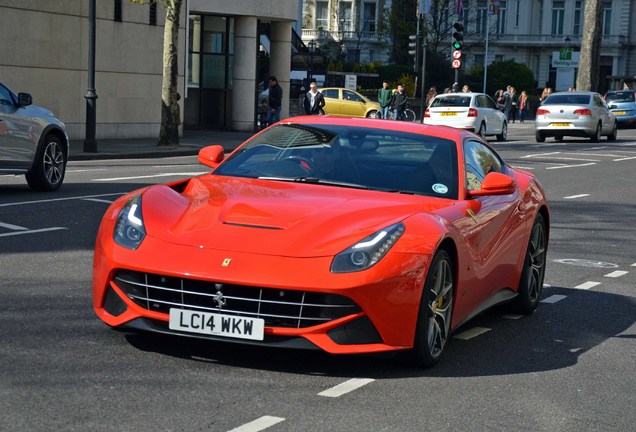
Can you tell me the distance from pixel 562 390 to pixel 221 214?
6.58 ft

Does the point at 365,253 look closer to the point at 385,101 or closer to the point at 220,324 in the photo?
the point at 220,324

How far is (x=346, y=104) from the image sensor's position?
48062mm

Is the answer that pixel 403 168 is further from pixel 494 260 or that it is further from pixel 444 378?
pixel 444 378

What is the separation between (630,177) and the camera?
84.3 ft

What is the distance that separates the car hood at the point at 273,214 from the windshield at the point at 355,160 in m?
0.17

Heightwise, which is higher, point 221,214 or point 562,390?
point 221,214

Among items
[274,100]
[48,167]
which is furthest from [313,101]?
[48,167]

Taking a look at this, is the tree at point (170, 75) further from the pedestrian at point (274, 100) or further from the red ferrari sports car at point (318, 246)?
the red ferrari sports car at point (318, 246)

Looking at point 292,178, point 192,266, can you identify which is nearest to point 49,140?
point 292,178

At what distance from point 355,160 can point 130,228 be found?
5.48 ft

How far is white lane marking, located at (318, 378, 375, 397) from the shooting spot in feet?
19.9

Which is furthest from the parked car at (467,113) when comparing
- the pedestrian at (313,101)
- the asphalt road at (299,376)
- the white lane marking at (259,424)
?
the white lane marking at (259,424)

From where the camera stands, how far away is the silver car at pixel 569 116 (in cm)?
4053

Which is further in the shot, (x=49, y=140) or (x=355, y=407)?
(x=49, y=140)
